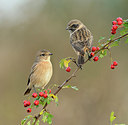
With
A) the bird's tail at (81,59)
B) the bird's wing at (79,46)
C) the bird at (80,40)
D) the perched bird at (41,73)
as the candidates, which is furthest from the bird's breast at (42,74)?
the bird's tail at (81,59)

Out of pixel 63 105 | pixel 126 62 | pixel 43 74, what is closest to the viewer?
pixel 43 74

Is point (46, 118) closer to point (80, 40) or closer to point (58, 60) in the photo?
point (80, 40)

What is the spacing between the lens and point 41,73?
543 centimetres

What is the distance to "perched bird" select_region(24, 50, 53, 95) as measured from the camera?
531 cm

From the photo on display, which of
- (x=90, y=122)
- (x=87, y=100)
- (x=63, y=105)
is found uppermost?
(x=63, y=105)

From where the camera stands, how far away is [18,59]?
11.1 metres

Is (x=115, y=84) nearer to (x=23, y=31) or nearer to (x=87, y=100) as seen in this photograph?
(x=87, y=100)

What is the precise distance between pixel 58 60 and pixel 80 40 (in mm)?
5743

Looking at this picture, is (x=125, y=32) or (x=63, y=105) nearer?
(x=125, y=32)

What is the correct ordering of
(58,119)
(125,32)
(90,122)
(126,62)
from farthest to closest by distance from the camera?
(126,62) < (58,119) < (90,122) < (125,32)

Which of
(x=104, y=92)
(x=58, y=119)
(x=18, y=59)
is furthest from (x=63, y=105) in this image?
(x=18, y=59)

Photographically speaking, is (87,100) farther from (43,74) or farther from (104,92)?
(43,74)

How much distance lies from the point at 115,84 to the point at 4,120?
12.4 ft

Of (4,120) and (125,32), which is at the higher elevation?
(4,120)
